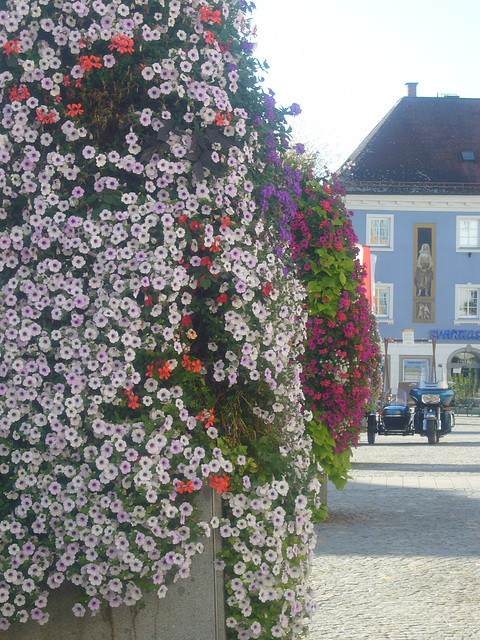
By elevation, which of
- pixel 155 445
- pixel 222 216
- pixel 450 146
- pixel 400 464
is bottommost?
pixel 400 464

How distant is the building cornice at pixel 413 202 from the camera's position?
4122 cm

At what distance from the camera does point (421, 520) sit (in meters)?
8.83

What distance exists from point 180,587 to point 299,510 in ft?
2.13

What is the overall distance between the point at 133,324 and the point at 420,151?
1613 inches

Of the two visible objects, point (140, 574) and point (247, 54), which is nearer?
point (140, 574)

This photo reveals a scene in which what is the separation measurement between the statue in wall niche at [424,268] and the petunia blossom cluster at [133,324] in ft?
127

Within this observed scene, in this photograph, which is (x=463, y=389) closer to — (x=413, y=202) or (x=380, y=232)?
(x=380, y=232)

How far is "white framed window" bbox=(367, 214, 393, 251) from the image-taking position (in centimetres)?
4162

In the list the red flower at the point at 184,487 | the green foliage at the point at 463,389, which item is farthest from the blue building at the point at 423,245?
the red flower at the point at 184,487

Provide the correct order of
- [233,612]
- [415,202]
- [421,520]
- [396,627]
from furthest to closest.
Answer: [415,202] → [421,520] → [396,627] → [233,612]

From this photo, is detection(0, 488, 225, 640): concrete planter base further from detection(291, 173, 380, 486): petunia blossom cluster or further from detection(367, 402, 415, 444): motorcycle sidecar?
detection(367, 402, 415, 444): motorcycle sidecar

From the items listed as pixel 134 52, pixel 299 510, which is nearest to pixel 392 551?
pixel 299 510

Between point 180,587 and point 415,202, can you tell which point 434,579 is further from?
point 415,202

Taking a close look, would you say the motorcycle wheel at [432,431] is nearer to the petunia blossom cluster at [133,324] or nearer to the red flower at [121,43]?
the petunia blossom cluster at [133,324]
